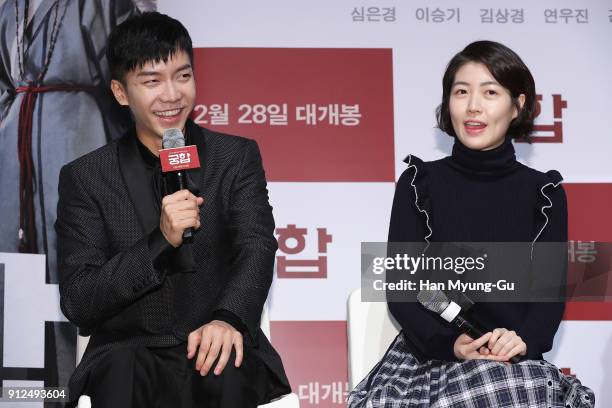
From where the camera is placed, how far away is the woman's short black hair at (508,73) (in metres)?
2.42

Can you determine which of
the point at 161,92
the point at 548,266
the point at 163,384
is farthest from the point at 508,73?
the point at 163,384

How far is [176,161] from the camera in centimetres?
189

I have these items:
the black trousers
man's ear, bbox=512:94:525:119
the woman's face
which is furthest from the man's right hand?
man's ear, bbox=512:94:525:119

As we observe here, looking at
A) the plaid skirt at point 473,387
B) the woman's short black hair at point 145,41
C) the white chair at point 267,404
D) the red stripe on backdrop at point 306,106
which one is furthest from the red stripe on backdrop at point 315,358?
the woman's short black hair at point 145,41

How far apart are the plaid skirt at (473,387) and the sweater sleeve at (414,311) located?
5 centimetres

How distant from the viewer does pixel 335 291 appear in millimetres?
3180

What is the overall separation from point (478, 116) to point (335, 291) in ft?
3.36

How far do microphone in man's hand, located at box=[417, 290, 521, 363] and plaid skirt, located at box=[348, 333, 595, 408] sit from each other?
7cm

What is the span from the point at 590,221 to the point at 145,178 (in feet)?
5.85

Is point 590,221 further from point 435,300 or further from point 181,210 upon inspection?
point 181,210

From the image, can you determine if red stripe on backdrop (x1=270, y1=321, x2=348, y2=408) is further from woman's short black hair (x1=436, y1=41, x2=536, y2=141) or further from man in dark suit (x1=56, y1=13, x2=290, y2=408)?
woman's short black hair (x1=436, y1=41, x2=536, y2=141)

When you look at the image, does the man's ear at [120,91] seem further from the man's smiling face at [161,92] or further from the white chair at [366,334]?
the white chair at [366,334]

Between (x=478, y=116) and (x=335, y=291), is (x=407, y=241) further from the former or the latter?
(x=335, y=291)

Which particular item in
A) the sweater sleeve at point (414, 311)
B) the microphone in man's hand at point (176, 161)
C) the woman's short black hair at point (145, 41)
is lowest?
the sweater sleeve at point (414, 311)
